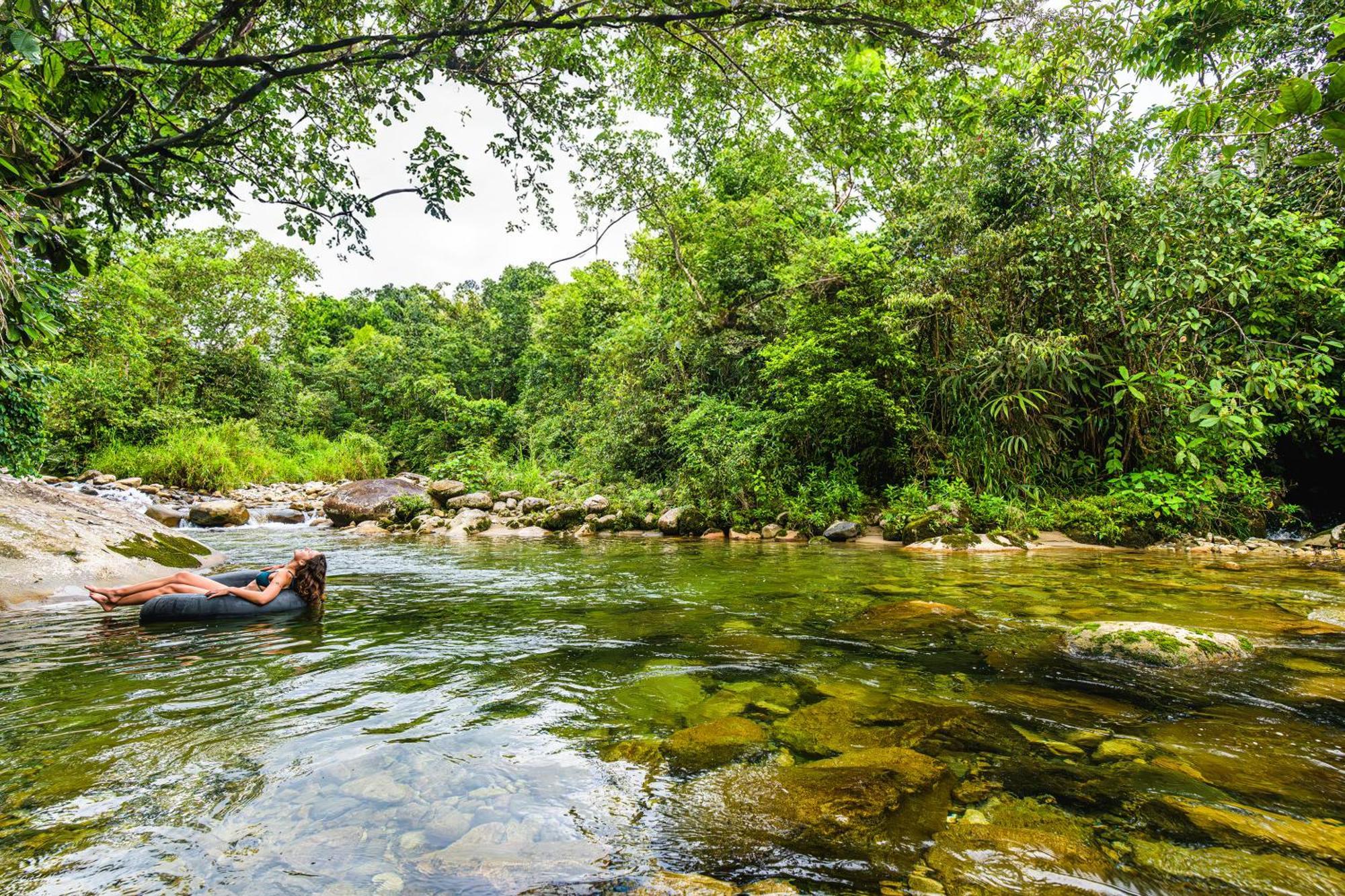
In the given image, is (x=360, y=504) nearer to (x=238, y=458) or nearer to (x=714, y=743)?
(x=238, y=458)

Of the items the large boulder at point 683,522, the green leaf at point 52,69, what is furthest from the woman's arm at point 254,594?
the large boulder at point 683,522

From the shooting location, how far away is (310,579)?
558 centimetres

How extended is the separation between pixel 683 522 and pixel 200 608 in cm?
845

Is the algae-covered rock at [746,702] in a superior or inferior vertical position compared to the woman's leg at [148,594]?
inferior

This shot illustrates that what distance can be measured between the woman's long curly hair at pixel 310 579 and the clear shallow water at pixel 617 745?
1.09 ft

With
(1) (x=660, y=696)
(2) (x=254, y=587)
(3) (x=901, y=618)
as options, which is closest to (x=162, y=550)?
(2) (x=254, y=587)

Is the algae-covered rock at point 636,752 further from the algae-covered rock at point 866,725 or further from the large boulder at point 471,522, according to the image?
the large boulder at point 471,522

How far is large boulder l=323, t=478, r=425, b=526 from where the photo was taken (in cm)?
1639

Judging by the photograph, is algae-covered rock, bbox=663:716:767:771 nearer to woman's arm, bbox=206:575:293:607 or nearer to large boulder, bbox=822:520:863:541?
woman's arm, bbox=206:575:293:607

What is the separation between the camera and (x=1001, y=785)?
2.21 m

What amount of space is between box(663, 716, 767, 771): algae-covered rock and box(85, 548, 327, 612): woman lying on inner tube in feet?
14.5

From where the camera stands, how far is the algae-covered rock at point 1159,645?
356cm

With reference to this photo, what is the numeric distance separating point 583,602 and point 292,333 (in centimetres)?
3076

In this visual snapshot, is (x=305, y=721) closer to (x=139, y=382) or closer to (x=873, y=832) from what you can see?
(x=873, y=832)
